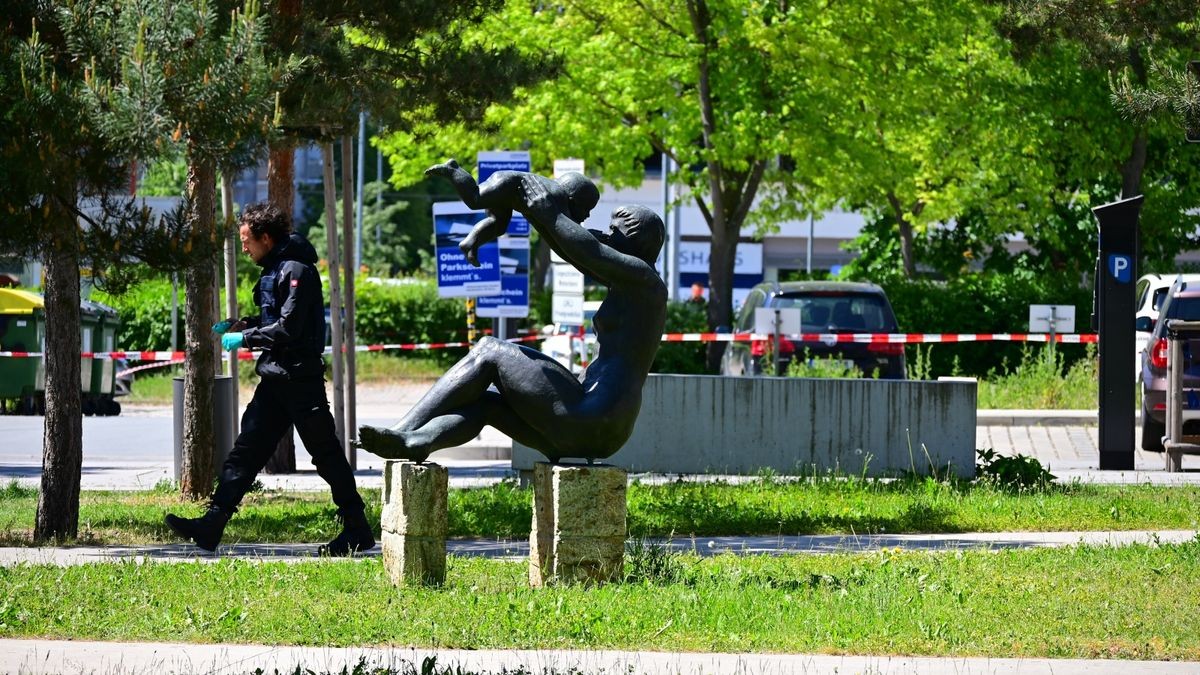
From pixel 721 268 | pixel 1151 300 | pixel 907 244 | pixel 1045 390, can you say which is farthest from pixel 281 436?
pixel 907 244

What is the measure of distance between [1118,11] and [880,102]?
13953 mm

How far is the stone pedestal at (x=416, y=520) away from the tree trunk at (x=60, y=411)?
2945 mm

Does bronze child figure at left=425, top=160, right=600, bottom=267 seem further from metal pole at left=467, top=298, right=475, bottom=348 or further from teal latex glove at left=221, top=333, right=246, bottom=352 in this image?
metal pole at left=467, top=298, right=475, bottom=348

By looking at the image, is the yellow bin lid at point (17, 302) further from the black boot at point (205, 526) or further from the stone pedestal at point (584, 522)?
the stone pedestal at point (584, 522)

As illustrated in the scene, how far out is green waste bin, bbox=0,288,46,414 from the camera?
73.1 ft

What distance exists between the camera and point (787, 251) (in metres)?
60.3

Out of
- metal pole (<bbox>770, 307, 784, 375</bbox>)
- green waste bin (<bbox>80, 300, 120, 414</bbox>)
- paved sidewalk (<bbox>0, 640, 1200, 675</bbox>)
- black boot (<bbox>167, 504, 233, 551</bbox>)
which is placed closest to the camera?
paved sidewalk (<bbox>0, 640, 1200, 675</bbox>)

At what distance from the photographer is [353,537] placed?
955cm

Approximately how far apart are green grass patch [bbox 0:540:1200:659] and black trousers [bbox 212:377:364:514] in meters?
0.71

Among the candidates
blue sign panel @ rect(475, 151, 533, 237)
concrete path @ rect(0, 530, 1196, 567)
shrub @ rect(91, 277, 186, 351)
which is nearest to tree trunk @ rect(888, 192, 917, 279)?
shrub @ rect(91, 277, 186, 351)

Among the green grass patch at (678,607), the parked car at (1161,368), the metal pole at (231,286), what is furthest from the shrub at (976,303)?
the green grass patch at (678,607)

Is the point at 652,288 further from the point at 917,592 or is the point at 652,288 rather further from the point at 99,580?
the point at 99,580

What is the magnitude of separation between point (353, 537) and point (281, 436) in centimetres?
68

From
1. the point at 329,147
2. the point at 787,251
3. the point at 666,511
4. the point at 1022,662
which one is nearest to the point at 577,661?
the point at 1022,662
